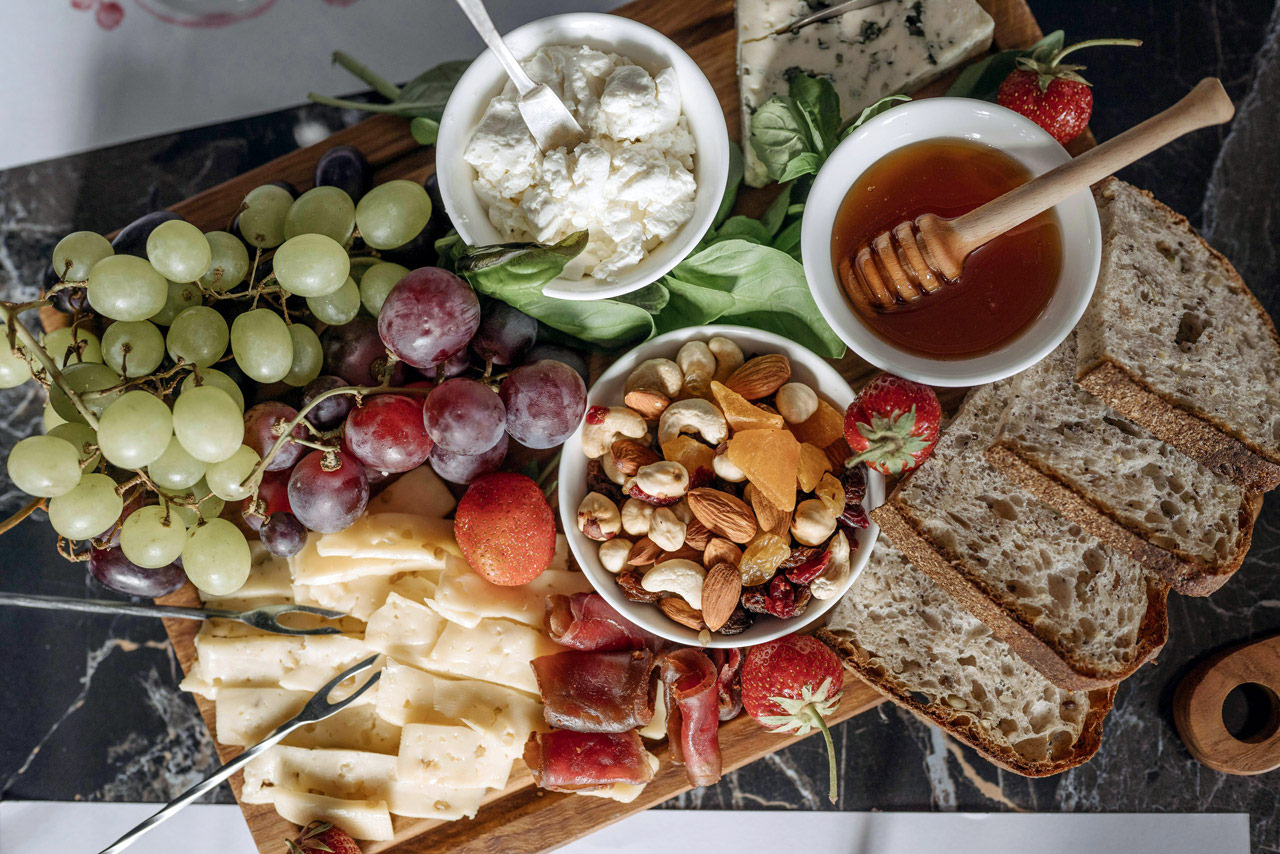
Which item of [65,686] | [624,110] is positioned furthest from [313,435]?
[65,686]

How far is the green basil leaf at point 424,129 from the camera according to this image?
1208mm

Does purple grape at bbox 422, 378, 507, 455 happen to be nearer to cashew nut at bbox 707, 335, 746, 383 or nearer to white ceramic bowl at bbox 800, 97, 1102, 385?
cashew nut at bbox 707, 335, 746, 383

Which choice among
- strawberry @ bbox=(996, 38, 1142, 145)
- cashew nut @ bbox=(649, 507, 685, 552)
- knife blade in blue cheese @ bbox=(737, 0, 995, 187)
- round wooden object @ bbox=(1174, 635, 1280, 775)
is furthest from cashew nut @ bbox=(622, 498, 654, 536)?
round wooden object @ bbox=(1174, 635, 1280, 775)

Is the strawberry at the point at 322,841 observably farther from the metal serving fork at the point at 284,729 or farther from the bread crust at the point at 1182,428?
the bread crust at the point at 1182,428

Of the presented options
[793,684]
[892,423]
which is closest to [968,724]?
[793,684]

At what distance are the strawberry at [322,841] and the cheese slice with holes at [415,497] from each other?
47 centimetres

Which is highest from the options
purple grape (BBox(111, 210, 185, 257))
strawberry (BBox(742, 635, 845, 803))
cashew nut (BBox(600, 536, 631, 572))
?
purple grape (BBox(111, 210, 185, 257))

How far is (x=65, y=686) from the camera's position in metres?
1.45

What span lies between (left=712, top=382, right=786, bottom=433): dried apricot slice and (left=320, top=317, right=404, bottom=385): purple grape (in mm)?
465

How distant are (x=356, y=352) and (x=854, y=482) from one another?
73 cm

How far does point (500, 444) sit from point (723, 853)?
843mm

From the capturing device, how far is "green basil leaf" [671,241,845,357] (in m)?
1.12

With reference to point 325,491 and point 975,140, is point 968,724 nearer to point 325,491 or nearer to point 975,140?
point 975,140

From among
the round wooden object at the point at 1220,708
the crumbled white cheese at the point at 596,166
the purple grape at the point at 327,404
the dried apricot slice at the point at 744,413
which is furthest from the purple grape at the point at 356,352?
the round wooden object at the point at 1220,708
